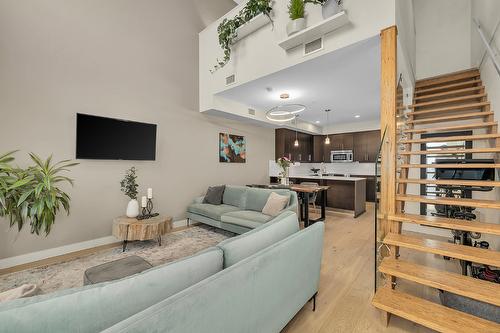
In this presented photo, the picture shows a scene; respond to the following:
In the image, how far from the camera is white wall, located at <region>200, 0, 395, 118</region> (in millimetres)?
2637

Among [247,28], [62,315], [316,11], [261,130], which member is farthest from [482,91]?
Answer: [62,315]

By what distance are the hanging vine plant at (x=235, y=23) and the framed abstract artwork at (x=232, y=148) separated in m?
1.65

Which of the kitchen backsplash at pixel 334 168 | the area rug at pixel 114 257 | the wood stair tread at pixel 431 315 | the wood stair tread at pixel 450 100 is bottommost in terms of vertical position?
the area rug at pixel 114 257

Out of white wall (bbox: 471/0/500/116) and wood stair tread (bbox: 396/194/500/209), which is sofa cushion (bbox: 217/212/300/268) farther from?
white wall (bbox: 471/0/500/116)

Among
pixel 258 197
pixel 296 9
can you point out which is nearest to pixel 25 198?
pixel 258 197

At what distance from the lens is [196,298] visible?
0.94m

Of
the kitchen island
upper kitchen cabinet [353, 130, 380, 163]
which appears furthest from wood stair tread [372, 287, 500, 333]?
upper kitchen cabinet [353, 130, 380, 163]

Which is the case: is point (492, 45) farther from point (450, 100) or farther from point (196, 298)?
point (196, 298)

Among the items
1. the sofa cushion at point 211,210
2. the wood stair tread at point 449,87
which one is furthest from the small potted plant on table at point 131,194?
the wood stair tread at point 449,87

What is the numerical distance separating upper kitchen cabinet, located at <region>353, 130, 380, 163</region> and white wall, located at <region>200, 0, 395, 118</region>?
14.2 feet

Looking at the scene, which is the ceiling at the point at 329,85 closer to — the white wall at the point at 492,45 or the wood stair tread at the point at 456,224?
the white wall at the point at 492,45

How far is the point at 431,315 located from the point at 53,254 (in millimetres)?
4461

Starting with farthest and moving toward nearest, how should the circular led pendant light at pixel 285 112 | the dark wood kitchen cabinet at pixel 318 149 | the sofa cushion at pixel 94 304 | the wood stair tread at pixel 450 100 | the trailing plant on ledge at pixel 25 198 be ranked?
the dark wood kitchen cabinet at pixel 318 149 → the circular led pendant light at pixel 285 112 → the wood stair tread at pixel 450 100 → the trailing plant on ledge at pixel 25 198 → the sofa cushion at pixel 94 304

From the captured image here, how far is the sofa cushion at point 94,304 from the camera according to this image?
0.71 m
